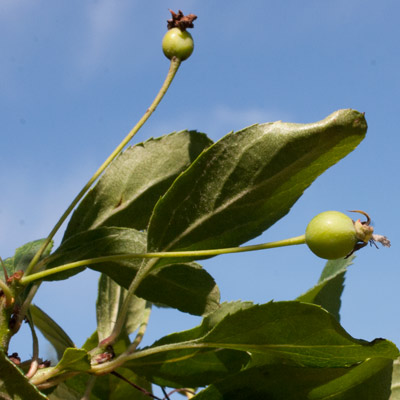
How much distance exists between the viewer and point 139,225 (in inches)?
60.5

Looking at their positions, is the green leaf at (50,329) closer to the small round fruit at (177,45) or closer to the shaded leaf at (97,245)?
the shaded leaf at (97,245)

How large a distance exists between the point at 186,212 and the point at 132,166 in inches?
9.6

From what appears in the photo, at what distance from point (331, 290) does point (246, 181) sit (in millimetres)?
453

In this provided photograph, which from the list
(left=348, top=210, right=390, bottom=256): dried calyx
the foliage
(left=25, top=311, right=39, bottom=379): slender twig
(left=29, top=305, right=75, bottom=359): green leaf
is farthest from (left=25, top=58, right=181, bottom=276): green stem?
(left=348, top=210, right=390, bottom=256): dried calyx

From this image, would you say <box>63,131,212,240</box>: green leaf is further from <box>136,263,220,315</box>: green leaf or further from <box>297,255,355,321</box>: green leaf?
<box>297,255,355,321</box>: green leaf

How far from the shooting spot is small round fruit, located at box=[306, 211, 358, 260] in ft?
3.93

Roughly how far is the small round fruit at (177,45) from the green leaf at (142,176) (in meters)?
0.20

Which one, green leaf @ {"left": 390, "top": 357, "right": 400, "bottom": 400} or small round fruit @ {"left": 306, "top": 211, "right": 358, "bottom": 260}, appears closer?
small round fruit @ {"left": 306, "top": 211, "right": 358, "bottom": 260}

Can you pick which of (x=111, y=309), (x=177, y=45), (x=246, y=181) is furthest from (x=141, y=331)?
(x=177, y=45)

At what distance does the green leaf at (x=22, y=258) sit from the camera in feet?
5.01

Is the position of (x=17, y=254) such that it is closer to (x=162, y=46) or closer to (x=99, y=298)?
(x=99, y=298)

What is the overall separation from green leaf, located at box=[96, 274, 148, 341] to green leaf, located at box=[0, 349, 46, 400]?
0.52 metres

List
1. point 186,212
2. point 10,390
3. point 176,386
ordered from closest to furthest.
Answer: point 10,390 < point 186,212 < point 176,386

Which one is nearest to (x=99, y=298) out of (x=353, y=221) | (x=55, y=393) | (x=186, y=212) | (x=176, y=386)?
(x=55, y=393)
